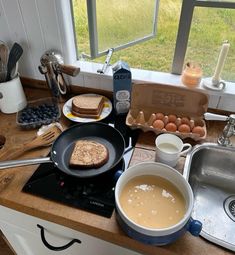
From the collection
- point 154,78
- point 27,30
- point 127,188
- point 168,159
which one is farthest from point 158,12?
point 127,188

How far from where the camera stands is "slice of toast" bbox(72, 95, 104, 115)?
90 centimetres

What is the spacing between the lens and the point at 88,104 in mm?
917

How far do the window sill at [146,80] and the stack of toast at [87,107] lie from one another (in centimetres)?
10

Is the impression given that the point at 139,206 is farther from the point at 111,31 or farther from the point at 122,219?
the point at 111,31

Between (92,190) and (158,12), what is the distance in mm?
855

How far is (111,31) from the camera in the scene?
107 centimetres

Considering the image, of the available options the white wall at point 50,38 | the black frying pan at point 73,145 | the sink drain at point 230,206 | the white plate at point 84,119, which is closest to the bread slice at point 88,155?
the black frying pan at point 73,145

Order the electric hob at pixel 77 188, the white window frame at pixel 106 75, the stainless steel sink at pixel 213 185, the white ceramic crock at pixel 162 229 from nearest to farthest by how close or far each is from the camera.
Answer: the white ceramic crock at pixel 162 229
the electric hob at pixel 77 188
the stainless steel sink at pixel 213 185
the white window frame at pixel 106 75

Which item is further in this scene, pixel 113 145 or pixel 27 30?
pixel 27 30

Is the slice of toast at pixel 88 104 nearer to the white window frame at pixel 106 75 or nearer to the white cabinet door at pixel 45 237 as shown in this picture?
the white window frame at pixel 106 75

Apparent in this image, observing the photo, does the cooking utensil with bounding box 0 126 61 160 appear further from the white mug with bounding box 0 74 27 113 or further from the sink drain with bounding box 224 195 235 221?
the sink drain with bounding box 224 195 235 221

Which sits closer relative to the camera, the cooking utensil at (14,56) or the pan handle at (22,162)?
the pan handle at (22,162)

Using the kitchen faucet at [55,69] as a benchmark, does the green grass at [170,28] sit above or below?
above

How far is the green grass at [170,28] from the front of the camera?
0.92 meters
